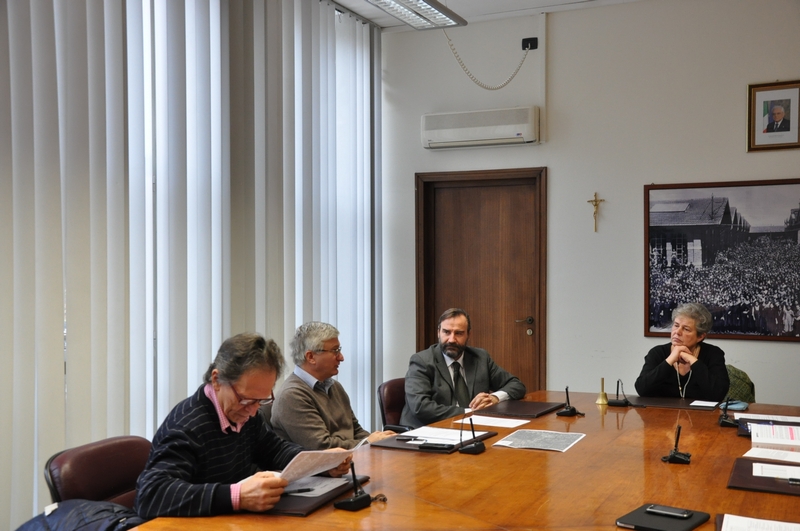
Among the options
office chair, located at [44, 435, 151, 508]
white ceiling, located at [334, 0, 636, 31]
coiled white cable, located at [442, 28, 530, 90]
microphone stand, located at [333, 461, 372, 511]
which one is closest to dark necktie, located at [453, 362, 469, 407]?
office chair, located at [44, 435, 151, 508]

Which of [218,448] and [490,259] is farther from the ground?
[490,259]

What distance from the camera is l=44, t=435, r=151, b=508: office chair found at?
2.37m

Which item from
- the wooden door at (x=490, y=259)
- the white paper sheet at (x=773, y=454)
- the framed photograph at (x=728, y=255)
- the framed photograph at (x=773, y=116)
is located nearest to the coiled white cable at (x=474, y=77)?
the wooden door at (x=490, y=259)

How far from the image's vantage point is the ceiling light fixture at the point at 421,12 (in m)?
4.34

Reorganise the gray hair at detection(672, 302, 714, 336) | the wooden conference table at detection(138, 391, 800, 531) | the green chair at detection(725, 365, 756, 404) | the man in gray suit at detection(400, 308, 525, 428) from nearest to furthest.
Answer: the wooden conference table at detection(138, 391, 800, 531), the man in gray suit at detection(400, 308, 525, 428), the gray hair at detection(672, 302, 714, 336), the green chair at detection(725, 365, 756, 404)

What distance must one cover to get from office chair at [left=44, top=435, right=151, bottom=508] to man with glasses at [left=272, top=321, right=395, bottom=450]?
684 mm

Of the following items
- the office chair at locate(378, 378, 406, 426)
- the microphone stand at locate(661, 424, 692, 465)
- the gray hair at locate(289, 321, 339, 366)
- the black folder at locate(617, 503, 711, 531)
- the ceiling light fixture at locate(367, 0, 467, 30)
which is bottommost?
the office chair at locate(378, 378, 406, 426)

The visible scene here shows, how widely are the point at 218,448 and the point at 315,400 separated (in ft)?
3.15

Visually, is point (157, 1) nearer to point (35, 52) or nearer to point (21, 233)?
point (35, 52)

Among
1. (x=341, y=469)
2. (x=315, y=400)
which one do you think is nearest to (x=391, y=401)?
(x=315, y=400)

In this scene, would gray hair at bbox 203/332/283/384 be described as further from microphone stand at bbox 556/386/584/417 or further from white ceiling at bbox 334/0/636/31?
white ceiling at bbox 334/0/636/31

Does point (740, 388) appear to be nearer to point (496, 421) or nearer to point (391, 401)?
point (496, 421)

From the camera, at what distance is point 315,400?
3375 mm

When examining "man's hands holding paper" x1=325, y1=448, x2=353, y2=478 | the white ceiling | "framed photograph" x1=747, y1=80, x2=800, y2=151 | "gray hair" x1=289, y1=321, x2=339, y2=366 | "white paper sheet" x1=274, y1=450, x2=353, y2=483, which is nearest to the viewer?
"white paper sheet" x1=274, y1=450, x2=353, y2=483
